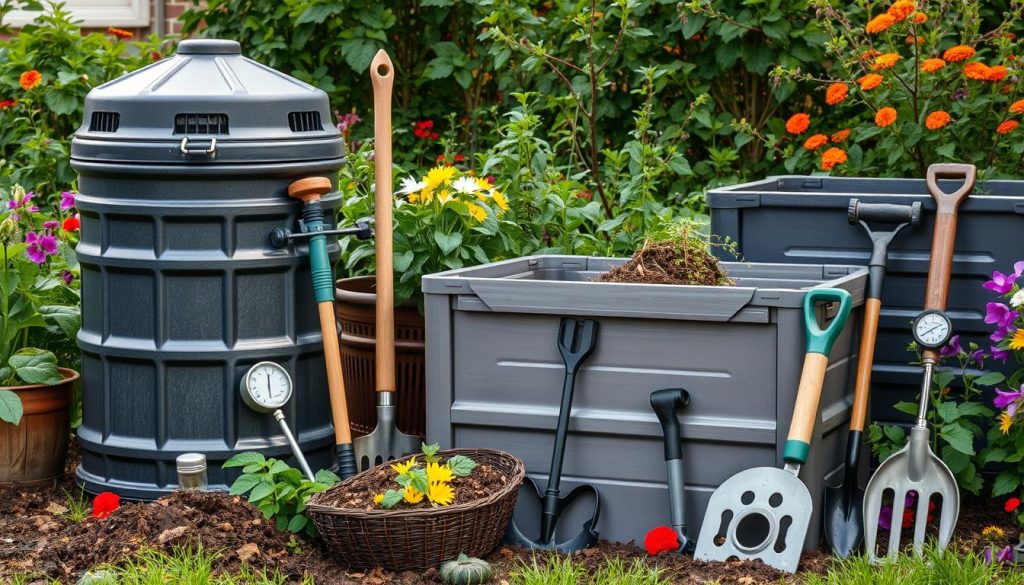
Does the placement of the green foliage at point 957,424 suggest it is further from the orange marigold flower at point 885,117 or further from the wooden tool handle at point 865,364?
the orange marigold flower at point 885,117

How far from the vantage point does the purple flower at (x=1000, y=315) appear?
3096 mm

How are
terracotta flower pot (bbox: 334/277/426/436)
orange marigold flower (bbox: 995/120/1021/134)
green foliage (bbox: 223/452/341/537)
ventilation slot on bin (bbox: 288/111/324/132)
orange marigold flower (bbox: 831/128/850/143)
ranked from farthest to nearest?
orange marigold flower (bbox: 831/128/850/143)
orange marigold flower (bbox: 995/120/1021/134)
terracotta flower pot (bbox: 334/277/426/436)
ventilation slot on bin (bbox: 288/111/324/132)
green foliage (bbox: 223/452/341/537)

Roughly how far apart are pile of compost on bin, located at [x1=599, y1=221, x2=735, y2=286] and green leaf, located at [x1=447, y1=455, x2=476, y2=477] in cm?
56

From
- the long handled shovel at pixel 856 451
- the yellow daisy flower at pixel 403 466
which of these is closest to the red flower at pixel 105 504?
the yellow daisy flower at pixel 403 466

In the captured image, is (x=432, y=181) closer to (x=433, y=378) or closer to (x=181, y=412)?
(x=433, y=378)

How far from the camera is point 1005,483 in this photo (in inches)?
124

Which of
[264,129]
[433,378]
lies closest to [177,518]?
[433,378]

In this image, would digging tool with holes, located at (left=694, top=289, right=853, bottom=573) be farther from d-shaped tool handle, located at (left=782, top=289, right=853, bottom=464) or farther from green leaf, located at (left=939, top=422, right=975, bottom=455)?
green leaf, located at (left=939, top=422, right=975, bottom=455)

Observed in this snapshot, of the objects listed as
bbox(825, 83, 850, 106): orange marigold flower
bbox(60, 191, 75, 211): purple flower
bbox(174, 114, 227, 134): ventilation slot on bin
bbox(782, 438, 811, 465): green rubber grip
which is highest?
bbox(825, 83, 850, 106): orange marigold flower

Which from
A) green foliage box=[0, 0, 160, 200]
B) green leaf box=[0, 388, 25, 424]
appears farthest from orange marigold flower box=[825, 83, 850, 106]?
green foliage box=[0, 0, 160, 200]

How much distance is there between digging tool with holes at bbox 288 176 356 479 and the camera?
3.27 meters

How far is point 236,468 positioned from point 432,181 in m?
0.94

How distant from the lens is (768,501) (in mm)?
2824

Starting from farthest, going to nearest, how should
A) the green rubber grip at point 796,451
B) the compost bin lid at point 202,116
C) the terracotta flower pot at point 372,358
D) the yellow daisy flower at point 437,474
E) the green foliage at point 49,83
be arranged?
the green foliage at point 49,83 → the terracotta flower pot at point 372,358 → the compost bin lid at point 202,116 → the yellow daisy flower at point 437,474 → the green rubber grip at point 796,451
